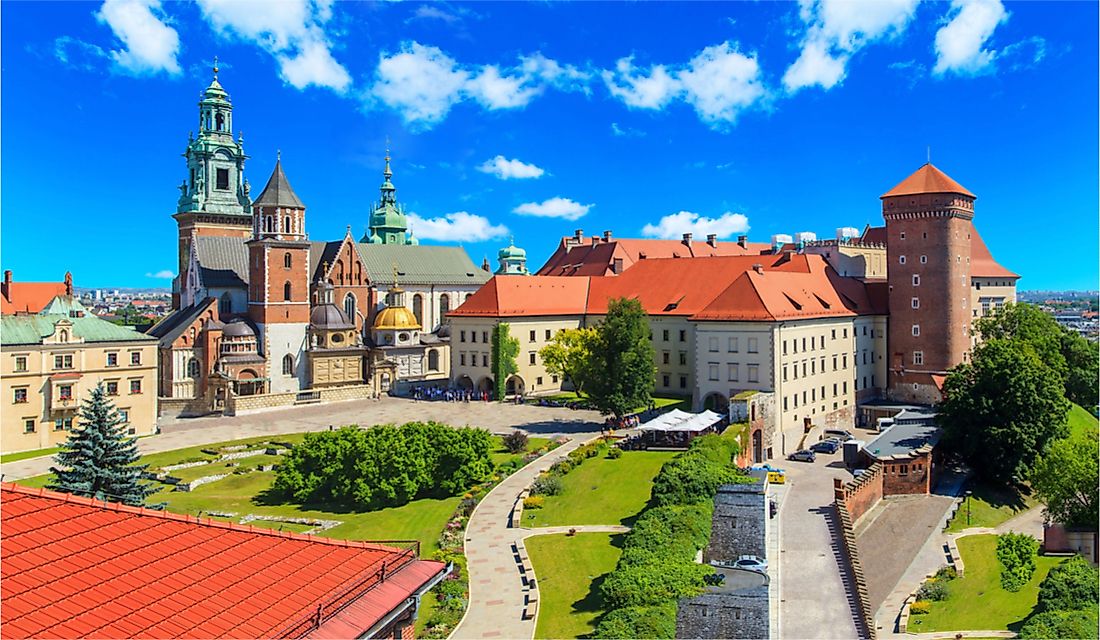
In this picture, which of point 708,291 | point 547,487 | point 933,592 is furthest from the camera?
point 708,291

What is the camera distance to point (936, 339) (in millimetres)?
67938

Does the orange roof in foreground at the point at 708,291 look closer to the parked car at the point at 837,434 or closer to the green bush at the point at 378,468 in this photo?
the parked car at the point at 837,434

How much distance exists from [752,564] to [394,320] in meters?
55.6

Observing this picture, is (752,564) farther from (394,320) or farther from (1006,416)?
(394,320)

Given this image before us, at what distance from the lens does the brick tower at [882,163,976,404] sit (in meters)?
67.4

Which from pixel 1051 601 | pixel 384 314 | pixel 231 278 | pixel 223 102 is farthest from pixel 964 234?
pixel 223 102

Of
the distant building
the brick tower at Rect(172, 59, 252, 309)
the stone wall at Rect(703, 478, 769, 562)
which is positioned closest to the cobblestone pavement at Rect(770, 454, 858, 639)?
the stone wall at Rect(703, 478, 769, 562)

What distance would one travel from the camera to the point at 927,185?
223 feet

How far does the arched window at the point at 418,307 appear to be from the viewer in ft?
311

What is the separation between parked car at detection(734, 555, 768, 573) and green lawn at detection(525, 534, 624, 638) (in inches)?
193

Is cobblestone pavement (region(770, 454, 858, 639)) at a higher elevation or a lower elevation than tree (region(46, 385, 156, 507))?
lower

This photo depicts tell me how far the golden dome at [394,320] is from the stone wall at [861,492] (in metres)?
48.8

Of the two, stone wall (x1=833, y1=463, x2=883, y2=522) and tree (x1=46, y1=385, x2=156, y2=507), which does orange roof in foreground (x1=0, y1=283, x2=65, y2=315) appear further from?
stone wall (x1=833, y1=463, x2=883, y2=522)

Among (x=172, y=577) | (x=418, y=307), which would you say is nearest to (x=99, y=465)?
(x=172, y=577)
